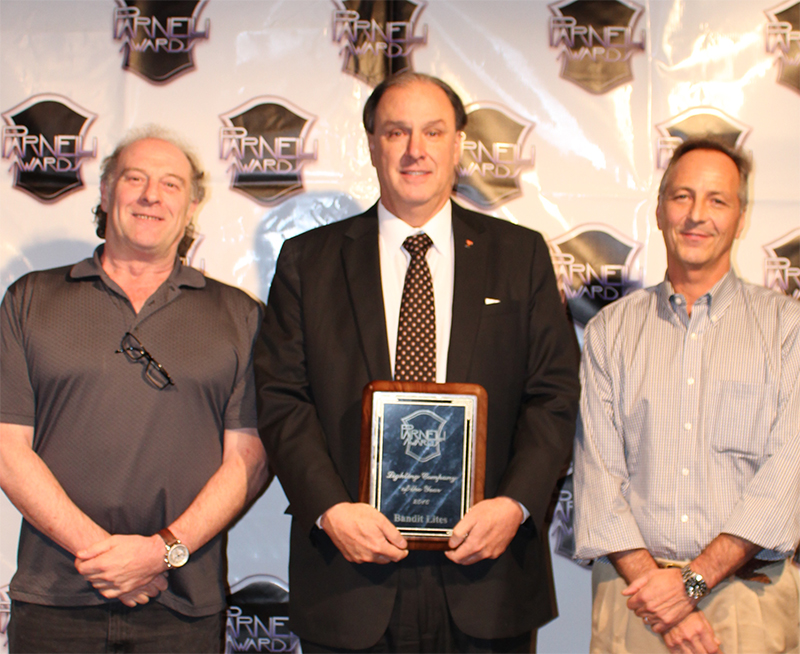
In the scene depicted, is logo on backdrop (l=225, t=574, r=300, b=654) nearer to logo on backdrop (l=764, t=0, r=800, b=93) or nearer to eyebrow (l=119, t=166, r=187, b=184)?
eyebrow (l=119, t=166, r=187, b=184)

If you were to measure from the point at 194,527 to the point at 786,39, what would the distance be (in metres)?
2.82

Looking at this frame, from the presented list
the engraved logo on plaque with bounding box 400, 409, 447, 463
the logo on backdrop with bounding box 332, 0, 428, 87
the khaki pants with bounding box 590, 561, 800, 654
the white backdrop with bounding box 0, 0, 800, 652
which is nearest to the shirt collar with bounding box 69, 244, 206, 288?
the white backdrop with bounding box 0, 0, 800, 652

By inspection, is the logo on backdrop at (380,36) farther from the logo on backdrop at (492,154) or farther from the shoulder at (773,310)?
the shoulder at (773,310)

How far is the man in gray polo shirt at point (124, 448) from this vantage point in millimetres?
2145

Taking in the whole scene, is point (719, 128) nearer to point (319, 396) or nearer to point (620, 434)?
point (620, 434)

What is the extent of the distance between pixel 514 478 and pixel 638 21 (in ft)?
6.37

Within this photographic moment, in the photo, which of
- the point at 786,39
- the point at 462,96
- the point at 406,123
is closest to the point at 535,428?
the point at 406,123

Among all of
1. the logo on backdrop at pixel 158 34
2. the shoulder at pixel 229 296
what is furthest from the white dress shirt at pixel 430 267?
the logo on backdrop at pixel 158 34

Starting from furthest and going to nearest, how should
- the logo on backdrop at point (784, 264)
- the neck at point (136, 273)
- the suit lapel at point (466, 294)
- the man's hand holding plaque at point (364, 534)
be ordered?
the logo on backdrop at point (784, 264) < the neck at point (136, 273) < the suit lapel at point (466, 294) < the man's hand holding plaque at point (364, 534)

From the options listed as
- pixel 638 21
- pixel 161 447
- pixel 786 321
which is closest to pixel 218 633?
pixel 161 447

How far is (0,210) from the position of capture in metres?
2.90

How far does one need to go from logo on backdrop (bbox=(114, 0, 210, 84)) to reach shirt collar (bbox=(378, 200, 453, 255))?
1.25 meters

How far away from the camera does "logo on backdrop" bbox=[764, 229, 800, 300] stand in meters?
2.81

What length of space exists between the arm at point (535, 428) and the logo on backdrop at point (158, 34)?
1.64 meters
